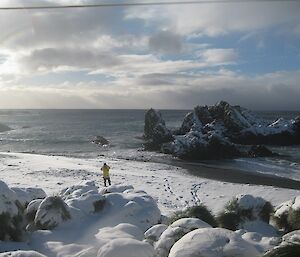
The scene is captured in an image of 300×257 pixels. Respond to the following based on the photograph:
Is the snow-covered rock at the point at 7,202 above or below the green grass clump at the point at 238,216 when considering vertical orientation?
above

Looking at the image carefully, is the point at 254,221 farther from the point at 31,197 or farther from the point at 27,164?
the point at 27,164

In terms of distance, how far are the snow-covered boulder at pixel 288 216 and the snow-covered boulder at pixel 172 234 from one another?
2.78 m

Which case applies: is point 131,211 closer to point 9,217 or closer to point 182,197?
point 9,217

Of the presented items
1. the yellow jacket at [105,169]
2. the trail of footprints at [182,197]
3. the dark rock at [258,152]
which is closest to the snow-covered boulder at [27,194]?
the trail of footprints at [182,197]

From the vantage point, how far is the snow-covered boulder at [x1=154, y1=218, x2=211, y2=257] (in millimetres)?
8086

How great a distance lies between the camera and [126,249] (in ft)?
25.0

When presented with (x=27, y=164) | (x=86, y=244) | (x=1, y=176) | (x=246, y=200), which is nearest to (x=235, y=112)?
(x=27, y=164)

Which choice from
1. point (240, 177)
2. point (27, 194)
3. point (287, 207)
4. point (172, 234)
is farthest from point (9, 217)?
point (240, 177)

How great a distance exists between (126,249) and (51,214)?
370 cm

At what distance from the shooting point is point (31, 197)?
13.7m

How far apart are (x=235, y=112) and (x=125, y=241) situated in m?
50.3

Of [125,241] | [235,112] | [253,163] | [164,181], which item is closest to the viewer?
[125,241]

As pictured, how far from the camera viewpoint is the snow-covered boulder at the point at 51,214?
1049 cm

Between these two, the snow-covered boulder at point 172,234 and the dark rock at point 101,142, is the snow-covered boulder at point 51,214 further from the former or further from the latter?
the dark rock at point 101,142
